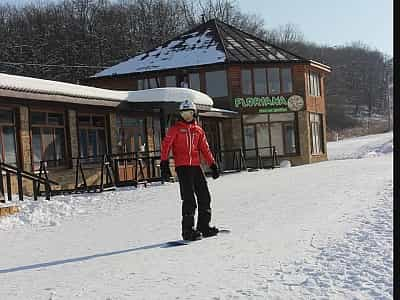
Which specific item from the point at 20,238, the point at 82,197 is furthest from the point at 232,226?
the point at 82,197

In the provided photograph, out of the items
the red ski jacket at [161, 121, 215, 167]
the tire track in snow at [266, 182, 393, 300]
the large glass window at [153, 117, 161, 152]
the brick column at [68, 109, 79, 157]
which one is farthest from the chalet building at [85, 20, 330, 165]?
the tire track in snow at [266, 182, 393, 300]

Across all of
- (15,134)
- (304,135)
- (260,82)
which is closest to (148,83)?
(260,82)

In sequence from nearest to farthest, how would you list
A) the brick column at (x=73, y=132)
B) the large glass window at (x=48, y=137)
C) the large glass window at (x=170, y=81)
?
the large glass window at (x=48, y=137)
the brick column at (x=73, y=132)
the large glass window at (x=170, y=81)

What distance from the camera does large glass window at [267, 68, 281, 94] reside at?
1129 inches

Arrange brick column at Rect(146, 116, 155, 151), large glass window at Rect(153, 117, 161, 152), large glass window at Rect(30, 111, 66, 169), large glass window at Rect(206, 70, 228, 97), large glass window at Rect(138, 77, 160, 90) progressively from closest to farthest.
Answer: large glass window at Rect(30, 111, 66, 169), brick column at Rect(146, 116, 155, 151), large glass window at Rect(153, 117, 161, 152), large glass window at Rect(206, 70, 228, 97), large glass window at Rect(138, 77, 160, 90)

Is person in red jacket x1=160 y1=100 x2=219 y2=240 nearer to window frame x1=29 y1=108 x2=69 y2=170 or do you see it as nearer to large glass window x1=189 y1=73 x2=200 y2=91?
window frame x1=29 y1=108 x2=69 y2=170

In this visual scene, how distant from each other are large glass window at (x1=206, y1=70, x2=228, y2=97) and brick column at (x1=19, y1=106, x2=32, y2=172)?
47.0 feet

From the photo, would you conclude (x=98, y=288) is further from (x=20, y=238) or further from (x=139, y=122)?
(x=139, y=122)

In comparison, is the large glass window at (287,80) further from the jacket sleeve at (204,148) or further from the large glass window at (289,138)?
the jacket sleeve at (204,148)

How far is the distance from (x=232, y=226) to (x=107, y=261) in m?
2.32

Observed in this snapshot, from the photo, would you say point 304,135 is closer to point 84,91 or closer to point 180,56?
point 180,56

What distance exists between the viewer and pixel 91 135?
1808 cm

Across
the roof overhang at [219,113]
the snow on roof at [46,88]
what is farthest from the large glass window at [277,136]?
the snow on roof at [46,88]

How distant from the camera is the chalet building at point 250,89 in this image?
28.0 metres
